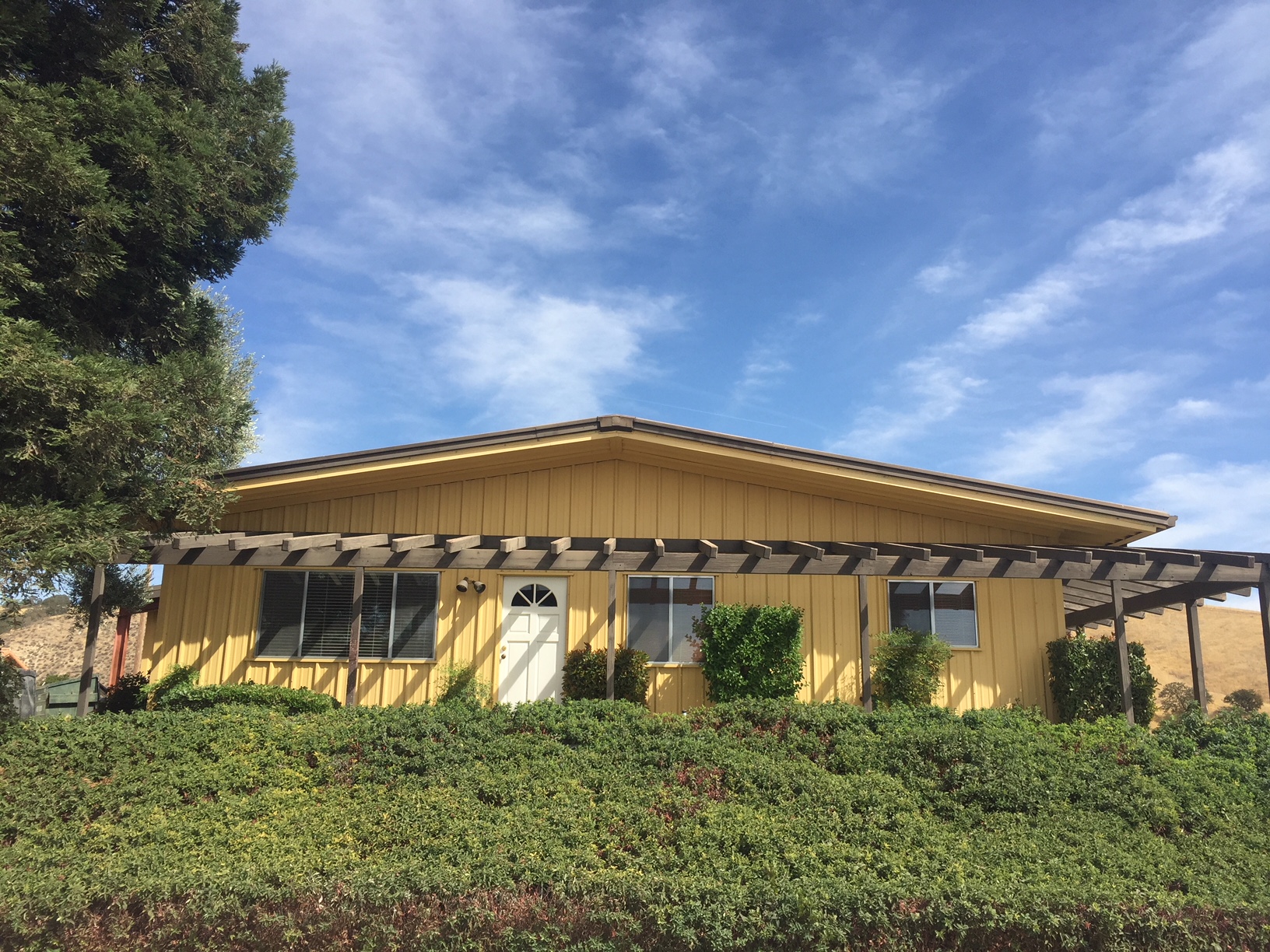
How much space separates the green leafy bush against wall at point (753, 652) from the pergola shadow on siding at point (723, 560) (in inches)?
58.7

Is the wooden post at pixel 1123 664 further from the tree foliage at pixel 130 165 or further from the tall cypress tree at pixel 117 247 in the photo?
the tree foliage at pixel 130 165

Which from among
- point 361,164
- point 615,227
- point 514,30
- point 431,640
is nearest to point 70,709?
point 431,640

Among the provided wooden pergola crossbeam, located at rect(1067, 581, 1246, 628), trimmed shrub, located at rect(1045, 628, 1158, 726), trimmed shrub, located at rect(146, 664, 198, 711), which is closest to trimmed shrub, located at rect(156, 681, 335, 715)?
trimmed shrub, located at rect(146, 664, 198, 711)

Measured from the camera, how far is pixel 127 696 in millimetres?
10773

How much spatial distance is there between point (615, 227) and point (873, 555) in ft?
29.4

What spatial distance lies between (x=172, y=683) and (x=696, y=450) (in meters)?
7.80

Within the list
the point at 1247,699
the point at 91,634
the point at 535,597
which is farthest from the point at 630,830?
the point at 1247,699

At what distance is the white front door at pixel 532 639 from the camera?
11.3 meters

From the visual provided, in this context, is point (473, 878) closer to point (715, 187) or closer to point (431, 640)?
point (431, 640)

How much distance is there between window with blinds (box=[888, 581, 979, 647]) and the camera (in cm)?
1152

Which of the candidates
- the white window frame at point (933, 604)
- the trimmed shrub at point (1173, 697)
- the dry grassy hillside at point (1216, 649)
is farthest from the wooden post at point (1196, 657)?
the dry grassy hillside at point (1216, 649)

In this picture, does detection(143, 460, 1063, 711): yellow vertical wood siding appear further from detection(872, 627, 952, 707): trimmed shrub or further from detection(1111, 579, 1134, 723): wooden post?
detection(1111, 579, 1134, 723): wooden post

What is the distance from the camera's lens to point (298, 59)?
40.4 feet

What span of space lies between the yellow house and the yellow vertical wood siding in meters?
0.02
